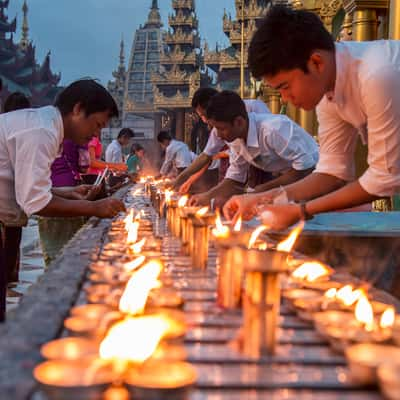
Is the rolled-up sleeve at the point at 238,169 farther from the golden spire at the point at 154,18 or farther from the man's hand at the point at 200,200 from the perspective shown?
the golden spire at the point at 154,18

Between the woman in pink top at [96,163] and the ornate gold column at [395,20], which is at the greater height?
the ornate gold column at [395,20]

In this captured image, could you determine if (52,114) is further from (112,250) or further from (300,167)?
(300,167)

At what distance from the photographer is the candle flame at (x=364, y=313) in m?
1.02

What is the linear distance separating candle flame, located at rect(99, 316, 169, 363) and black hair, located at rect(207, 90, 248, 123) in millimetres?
2562

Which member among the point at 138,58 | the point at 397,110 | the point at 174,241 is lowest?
the point at 174,241

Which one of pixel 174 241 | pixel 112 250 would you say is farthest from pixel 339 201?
pixel 112 250

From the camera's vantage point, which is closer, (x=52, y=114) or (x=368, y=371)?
(x=368, y=371)

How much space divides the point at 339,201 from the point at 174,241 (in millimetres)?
607

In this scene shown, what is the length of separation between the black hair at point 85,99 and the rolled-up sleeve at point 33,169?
342 mm

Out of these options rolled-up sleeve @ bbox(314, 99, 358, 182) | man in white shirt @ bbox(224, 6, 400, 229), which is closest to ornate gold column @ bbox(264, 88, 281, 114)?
rolled-up sleeve @ bbox(314, 99, 358, 182)

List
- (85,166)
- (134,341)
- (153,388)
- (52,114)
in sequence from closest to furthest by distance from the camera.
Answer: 1. (153,388)
2. (134,341)
3. (52,114)
4. (85,166)

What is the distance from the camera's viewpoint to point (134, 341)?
820mm

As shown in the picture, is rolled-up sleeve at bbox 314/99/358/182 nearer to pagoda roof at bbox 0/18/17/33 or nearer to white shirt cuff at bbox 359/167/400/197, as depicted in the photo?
white shirt cuff at bbox 359/167/400/197

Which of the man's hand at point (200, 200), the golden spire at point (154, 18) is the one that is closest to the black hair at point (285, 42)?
the man's hand at point (200, 200)
